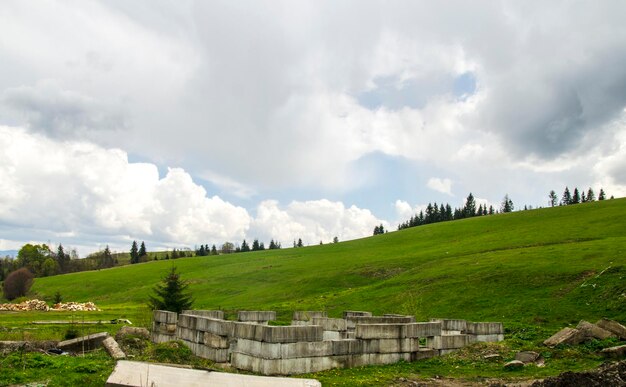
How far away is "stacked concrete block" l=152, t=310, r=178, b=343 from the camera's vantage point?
21.1m

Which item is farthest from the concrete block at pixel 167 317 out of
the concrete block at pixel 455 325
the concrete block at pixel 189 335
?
the concrete block at pixel 455 325

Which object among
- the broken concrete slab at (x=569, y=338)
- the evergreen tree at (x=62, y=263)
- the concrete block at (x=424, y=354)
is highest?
the evergreen tree at (x=62, y=263)

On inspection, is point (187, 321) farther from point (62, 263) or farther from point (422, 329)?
point (62, 263)

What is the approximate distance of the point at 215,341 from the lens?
54.2 feet

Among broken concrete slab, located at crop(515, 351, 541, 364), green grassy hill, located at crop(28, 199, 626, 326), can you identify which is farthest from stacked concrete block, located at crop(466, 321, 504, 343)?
green grassy hill, located at crop(28, 199, 626, 326)

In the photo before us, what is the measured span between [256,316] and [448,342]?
9.68 m

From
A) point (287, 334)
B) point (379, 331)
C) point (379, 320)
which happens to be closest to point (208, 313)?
point (379, 320)

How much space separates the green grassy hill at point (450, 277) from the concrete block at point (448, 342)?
35.8 feet

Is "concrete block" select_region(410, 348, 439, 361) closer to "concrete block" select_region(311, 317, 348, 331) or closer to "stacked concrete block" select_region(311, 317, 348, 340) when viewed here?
"stacked concrete block" select_region(311, 317, 348, 340)

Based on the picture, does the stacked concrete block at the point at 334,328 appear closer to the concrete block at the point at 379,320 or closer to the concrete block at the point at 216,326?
the concrete block at the point at 379,320

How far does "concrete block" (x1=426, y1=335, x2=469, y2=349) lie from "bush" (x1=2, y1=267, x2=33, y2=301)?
84.9m

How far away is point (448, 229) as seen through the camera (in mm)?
85500

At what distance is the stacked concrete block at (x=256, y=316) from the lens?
24000 mm

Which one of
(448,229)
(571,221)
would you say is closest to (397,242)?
(448,229)
